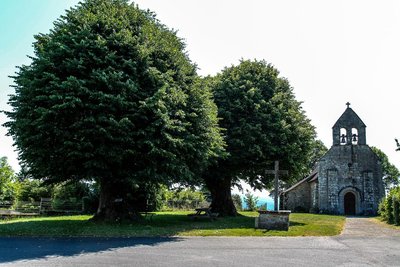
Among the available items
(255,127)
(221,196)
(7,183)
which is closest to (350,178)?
(221,196)

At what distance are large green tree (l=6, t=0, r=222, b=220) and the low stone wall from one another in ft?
13.0

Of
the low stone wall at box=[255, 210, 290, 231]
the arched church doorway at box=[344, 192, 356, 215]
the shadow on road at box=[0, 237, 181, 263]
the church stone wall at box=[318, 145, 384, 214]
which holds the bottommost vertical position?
the shadow on road at box=[0, 237, 181, 263]

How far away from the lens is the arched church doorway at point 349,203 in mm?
40375

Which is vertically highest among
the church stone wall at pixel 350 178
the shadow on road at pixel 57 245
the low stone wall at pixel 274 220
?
the church stone wall at pixel 350 178

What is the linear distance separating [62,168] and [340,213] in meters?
32.0

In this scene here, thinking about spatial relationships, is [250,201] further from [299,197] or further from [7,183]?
[7,183]

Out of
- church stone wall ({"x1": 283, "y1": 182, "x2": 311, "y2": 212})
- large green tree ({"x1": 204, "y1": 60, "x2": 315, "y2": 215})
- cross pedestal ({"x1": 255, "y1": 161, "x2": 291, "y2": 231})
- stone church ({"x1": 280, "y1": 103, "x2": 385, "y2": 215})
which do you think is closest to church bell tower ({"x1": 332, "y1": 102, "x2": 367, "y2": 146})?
stone church ({"x1": 280, "y1": 103, "x2": 385, "y2": 215})

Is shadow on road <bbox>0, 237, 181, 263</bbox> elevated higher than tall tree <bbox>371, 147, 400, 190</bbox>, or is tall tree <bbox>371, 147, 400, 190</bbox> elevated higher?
tall tree <bbox>371, 147, 400, 190</bbox>

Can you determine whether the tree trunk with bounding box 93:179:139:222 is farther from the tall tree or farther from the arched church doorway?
the tall tree

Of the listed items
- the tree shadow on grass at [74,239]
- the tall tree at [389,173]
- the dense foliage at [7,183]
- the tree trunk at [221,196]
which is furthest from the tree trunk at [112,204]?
the tall tree at [389,173]

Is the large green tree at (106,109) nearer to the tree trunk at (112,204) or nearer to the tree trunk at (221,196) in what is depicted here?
the tree trunk at (112,204)

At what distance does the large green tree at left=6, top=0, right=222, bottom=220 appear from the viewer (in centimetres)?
1514

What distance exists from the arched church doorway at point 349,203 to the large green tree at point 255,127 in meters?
18.1

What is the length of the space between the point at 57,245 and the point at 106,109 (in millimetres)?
6019
